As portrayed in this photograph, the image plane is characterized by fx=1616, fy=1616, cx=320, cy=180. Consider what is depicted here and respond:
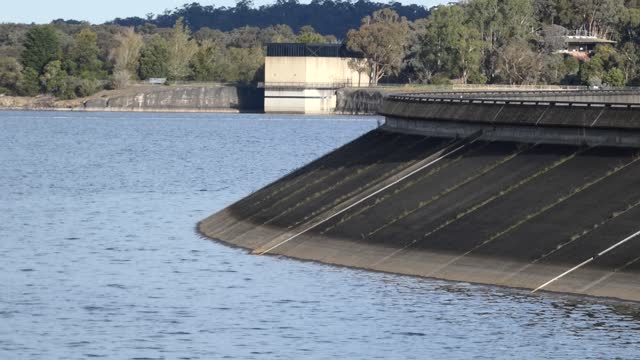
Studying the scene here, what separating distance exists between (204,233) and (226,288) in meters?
18.2

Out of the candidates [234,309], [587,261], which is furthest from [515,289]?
[234,309]

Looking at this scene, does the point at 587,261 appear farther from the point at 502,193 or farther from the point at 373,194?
the point at 373,194

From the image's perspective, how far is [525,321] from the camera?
4644 centimetres

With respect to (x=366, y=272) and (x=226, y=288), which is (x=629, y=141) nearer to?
(x=366, y=272)

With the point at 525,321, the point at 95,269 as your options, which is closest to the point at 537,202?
the point at 525,321

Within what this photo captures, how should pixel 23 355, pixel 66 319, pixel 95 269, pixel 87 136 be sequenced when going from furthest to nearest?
1. pixel 87 136
2. pixel 95 269
3. pixel 66 319
4. pixel 23 355

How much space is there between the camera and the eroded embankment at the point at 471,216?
51.4m

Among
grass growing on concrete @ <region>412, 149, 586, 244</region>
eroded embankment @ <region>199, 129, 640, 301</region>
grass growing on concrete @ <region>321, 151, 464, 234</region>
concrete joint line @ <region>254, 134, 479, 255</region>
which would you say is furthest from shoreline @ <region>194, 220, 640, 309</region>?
grass growing on concrete @ <region>321, 151, 464, 234</region>

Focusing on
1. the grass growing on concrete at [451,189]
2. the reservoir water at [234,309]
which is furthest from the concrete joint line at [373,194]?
the grass growing on concrete at [451,189]

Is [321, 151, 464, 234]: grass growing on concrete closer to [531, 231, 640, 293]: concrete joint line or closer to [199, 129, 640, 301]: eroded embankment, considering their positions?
[199, 129, 640, 301]: eroded embankment

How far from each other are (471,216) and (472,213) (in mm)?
305

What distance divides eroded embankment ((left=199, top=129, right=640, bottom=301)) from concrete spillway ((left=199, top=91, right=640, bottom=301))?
0.19 ft

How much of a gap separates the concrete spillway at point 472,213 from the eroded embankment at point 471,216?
6 cm

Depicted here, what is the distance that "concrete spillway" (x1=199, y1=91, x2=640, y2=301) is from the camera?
5131 centimetres
